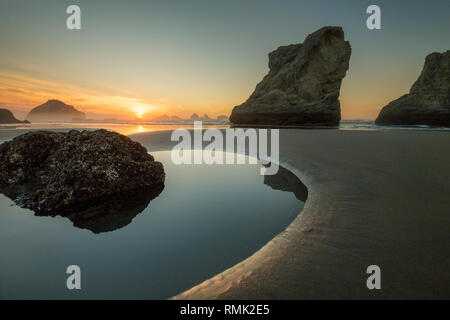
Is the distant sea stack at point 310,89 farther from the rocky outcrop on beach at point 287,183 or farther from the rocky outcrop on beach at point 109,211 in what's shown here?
the rocky outcrop on beach at point 109,211

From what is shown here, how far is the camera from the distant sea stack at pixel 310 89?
31031 millimetres

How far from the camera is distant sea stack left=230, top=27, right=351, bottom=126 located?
1222 inches

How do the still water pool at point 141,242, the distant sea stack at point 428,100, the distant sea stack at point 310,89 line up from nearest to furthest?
the still water pool at point 141,242
the distant sea stack at point 428,100
the distant sea stack at point 310,89

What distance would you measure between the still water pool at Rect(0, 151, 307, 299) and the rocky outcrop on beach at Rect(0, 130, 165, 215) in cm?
30

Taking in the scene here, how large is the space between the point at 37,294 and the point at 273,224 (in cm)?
216

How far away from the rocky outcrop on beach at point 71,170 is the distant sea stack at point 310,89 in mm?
30425

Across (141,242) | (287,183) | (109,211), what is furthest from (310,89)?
(141,242)

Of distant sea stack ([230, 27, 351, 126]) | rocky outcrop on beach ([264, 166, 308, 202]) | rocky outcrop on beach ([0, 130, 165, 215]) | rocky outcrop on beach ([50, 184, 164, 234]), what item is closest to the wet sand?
rocky outcrop on beach ([264, 166, 308, 202])

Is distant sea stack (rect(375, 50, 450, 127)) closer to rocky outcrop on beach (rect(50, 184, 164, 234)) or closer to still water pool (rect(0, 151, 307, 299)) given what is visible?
still water pool (rect(0, 151, 307, 299))

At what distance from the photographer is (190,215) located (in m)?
2.63

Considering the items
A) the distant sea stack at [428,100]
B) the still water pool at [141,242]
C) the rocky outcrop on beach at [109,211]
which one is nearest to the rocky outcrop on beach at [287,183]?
the still water pool at [141,242]

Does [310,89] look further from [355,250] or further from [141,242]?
[141,242]
